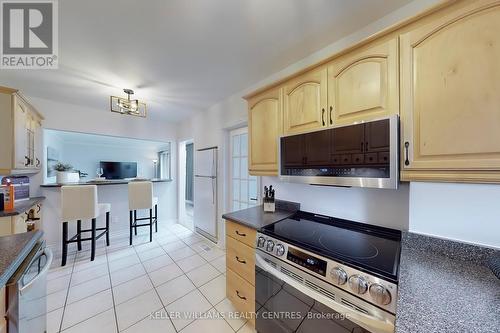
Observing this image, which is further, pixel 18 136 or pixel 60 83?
pixel 60 83

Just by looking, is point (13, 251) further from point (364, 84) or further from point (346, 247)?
point (364, 84)

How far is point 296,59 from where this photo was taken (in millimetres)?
1878

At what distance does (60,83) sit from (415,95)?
3.72 metres

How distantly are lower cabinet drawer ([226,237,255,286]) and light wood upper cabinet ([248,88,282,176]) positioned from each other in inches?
28.8

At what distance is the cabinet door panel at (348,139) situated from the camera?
1117 millimetres

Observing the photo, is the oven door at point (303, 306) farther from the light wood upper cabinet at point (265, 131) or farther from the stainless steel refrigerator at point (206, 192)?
the stainless steel refrigerator at point (206, 192)

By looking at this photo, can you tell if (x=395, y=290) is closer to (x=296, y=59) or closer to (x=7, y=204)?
(x=296, y=59)

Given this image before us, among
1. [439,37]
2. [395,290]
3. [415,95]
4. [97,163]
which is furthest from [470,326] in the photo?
[97,163]

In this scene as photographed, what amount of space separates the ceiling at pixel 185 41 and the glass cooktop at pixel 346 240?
162 centimetres

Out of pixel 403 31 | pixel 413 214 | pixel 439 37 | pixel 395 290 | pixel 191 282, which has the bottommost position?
pixel 191 282

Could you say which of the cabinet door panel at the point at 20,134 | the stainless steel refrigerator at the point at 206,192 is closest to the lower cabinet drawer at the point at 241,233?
the stainless steel refrigerator at the point at 206,192

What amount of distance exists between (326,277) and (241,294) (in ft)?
3.07

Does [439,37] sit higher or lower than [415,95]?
higher

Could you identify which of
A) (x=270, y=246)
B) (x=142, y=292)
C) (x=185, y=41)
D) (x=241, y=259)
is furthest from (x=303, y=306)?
(x=185, y=41)
